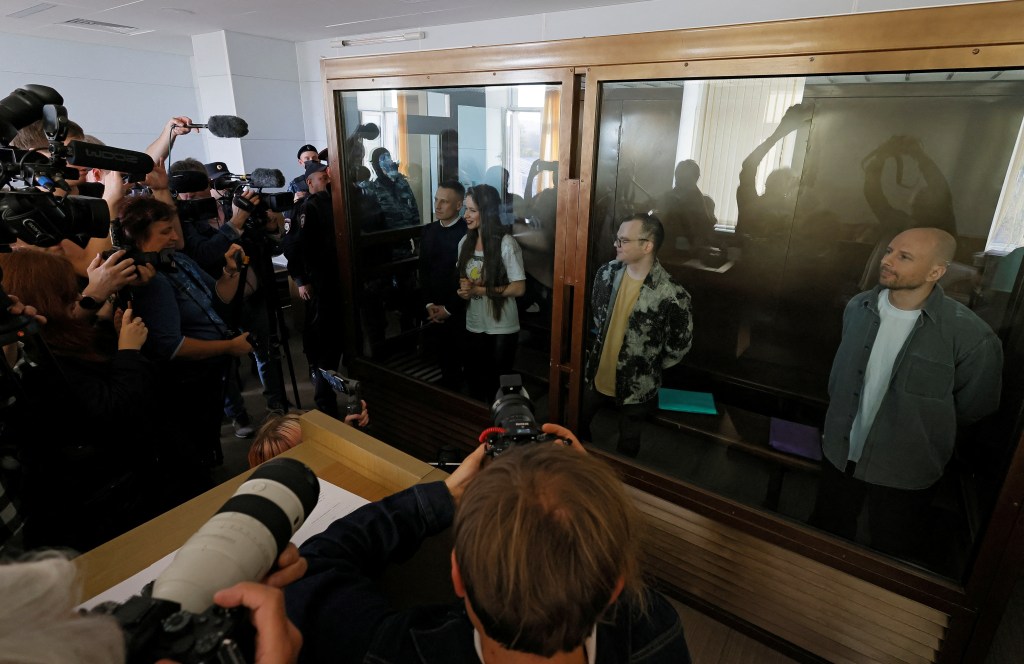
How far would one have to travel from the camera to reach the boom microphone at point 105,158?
1458 millimetres

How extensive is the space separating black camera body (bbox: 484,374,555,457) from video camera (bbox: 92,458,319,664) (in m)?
0.34

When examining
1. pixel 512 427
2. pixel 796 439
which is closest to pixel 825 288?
pixel 796 439

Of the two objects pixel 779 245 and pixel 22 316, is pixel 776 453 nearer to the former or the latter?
pixel 779 245

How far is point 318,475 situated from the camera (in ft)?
4.50

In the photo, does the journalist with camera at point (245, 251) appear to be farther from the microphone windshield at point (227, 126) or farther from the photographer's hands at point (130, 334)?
the photographer's hands at point (130, 334)

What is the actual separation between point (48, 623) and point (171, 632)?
117 mm

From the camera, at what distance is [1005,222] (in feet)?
5.27

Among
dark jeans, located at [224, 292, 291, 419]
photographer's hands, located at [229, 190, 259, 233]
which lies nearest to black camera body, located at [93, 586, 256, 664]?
photographer's hands, located at [229, 190, 259, 233]

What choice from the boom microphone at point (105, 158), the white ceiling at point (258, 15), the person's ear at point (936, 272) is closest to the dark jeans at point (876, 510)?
the person's ear at point (936, 272)

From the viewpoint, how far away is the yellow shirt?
2.11 meters

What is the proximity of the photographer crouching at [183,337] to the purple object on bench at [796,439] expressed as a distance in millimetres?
2460

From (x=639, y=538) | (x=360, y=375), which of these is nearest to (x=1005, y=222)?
(x=639, y=538)

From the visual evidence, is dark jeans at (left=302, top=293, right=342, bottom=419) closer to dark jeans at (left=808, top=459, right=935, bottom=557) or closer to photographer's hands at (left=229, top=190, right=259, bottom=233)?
photographer's hands at (left=229, top=190, right=259, bottom=233)

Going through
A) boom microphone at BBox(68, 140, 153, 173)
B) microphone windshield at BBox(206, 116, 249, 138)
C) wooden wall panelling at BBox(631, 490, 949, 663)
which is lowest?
wooden wall panelling at BBox(631, 490, 949, 663)
